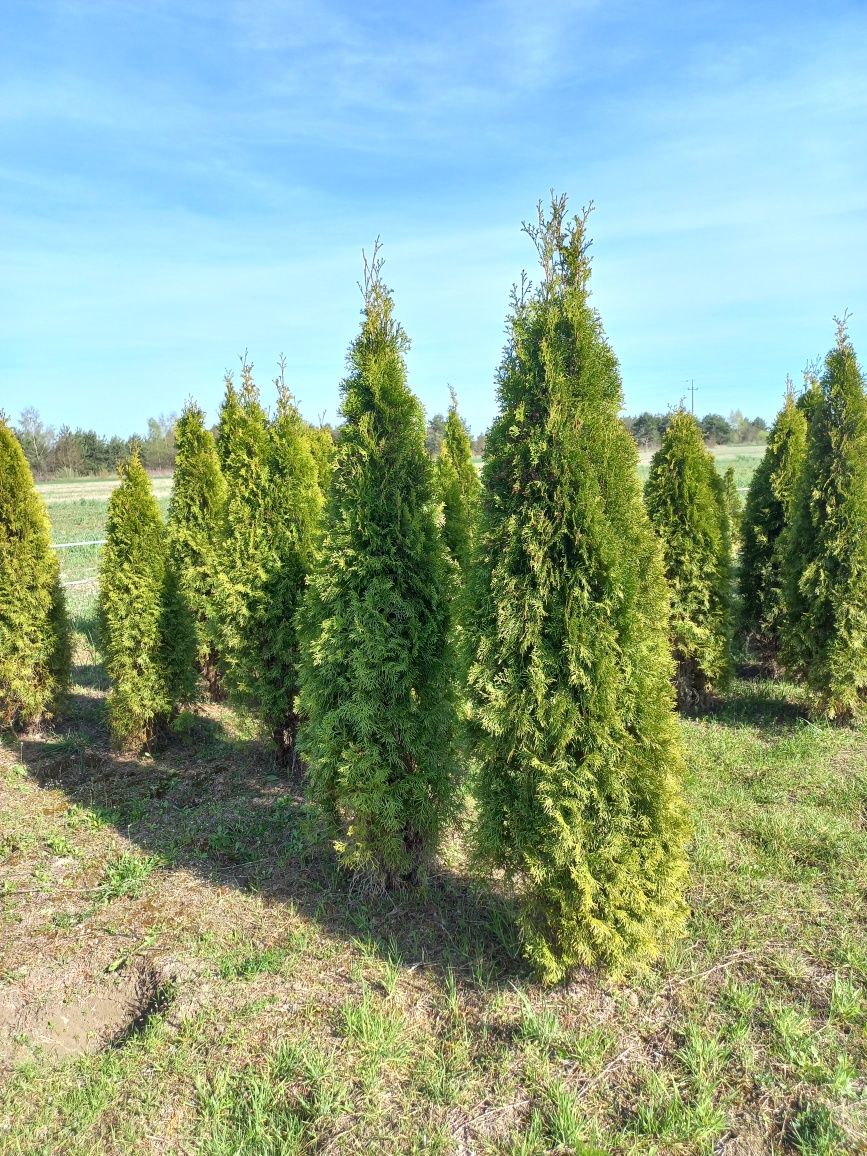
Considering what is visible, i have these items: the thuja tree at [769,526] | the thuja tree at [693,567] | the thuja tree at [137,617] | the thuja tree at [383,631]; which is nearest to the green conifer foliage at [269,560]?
the thuja tree at [137,617]

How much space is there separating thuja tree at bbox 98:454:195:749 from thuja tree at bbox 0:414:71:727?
0.96 metres

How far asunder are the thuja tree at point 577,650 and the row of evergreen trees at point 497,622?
0.5 inches

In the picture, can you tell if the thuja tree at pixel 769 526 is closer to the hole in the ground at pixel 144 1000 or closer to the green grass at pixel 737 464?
the hole in the ground at pixel 144 1000

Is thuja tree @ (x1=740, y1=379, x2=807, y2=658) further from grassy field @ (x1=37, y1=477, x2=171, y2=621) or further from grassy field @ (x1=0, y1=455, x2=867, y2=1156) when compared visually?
grassy field @ (x1=37, y1=477, x2=171, y2=621)

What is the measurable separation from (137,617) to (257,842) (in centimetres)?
297

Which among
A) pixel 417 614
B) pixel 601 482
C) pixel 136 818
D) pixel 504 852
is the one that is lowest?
pixel 136 818

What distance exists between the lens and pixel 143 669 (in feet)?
25.2

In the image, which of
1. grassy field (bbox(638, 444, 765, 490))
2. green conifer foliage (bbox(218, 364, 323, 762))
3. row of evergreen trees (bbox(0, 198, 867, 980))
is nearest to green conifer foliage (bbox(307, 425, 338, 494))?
green conifer foliage (bbox(218, 364, 323, 762))

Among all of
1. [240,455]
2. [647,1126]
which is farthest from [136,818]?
[647,1126]

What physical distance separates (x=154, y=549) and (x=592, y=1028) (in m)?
6.20

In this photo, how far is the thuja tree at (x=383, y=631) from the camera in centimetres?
465

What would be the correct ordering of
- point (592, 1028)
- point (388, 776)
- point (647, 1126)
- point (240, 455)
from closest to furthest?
point (647, 1126)
point (592, 1028)
point (388, 776)
point (240, 455)

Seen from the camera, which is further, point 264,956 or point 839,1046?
point 264,956

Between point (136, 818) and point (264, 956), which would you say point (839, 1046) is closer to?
point (264, 956)
